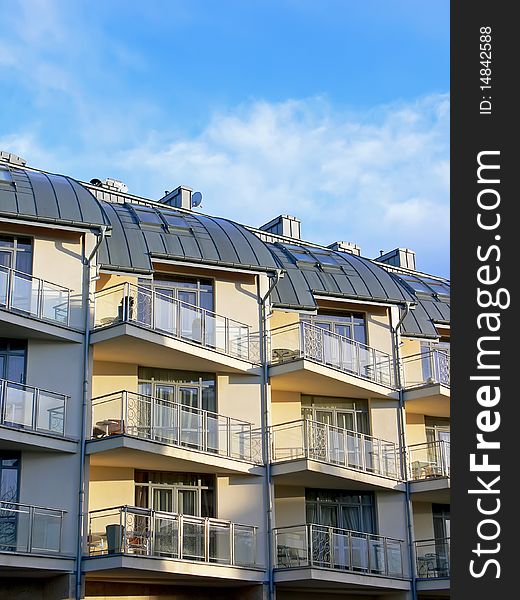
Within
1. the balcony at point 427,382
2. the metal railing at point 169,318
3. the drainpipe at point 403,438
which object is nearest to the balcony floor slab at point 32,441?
the metal railing at point 169,318

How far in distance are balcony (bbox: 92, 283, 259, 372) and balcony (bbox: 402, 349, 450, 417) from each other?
216 inches

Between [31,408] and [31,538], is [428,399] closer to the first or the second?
[31,408]

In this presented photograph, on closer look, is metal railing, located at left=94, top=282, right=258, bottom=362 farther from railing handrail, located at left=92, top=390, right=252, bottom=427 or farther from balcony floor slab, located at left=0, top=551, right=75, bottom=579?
balcony floor slab, located at left=0, top=551, right=75, bottom=579

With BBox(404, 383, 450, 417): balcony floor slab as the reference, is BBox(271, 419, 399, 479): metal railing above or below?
below

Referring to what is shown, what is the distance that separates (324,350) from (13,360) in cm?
891

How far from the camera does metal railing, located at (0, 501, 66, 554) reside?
21531 mm

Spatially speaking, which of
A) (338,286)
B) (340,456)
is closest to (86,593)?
(340,456)

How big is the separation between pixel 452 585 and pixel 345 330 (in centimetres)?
2195

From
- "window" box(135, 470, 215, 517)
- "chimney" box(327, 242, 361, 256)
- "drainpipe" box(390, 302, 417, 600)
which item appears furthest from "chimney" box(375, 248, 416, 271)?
"window" box(135, 470, 215, 517)

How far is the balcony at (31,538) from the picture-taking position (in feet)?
70.1

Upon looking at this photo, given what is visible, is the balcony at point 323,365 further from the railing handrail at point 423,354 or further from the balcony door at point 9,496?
the balcony door at point 9,496

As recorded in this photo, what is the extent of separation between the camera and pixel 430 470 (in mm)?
29672

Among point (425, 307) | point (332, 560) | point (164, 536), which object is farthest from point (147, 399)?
point (425, 307)

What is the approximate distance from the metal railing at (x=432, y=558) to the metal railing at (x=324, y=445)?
2.30m
